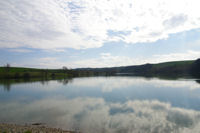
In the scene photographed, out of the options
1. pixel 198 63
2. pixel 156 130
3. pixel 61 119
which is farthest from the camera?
pixel 198 63

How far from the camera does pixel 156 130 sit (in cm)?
1277

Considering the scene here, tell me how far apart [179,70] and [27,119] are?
177m

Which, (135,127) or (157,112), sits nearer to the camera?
(135,127)

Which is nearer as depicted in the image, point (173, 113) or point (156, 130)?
point (156, 130)

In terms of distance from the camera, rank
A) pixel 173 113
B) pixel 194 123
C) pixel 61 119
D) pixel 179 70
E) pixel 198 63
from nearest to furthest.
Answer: pixel 194 123
pixel 61 119
pixel 173 113
pixel 198 63
pixel 179 70

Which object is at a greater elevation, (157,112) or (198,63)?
(198,63)

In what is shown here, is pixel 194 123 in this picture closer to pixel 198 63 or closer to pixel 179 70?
pixel 198 63

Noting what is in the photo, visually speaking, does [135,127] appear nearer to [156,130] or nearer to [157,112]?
[156,130]

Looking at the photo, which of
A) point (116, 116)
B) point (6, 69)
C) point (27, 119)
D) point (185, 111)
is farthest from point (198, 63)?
point (6, 69)


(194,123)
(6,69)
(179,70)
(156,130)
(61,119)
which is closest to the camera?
(156,130)

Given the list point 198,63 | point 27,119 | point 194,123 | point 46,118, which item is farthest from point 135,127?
point 198,63

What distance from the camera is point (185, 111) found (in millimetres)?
18375

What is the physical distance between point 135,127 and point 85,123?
17.6 ft

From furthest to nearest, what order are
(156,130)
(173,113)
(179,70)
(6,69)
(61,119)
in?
(179,70)
(6,69)
(173,113)
(61,119)
(156,130)
